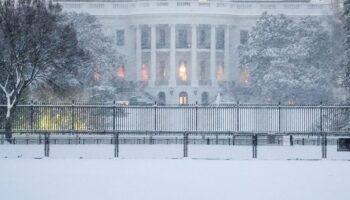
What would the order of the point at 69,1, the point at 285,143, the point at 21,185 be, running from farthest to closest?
1. the point at 69,1
2. the point at 285,143
3. the point at 21,185

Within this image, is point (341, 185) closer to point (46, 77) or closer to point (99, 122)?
point (99, 122)

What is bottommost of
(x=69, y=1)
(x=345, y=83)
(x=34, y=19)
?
(x=345, y=83)

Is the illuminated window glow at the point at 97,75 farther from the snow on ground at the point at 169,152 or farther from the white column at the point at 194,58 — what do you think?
the snow on ground at the point at 169,152

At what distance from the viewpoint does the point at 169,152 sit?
31.5m

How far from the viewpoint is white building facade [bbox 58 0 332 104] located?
8612 cm

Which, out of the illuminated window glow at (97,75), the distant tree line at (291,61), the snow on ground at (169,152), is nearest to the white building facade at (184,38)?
the distant tree line at (291,61)

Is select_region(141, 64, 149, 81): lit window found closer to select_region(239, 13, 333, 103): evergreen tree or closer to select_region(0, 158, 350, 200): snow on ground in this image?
select_region(239, 13, 333, 103): evergreen tree

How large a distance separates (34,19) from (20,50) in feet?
5.34

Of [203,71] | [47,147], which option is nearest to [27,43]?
[47,147]

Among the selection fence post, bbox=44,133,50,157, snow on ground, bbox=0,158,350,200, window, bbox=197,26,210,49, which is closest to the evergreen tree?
window, bbox=197,26,210,49

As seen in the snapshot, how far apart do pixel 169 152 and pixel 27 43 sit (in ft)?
36.7

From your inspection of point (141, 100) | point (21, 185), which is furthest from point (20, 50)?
point (141, 100)

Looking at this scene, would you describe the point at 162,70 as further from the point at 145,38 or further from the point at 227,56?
the point at 227,56

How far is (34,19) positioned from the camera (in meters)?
39.7
